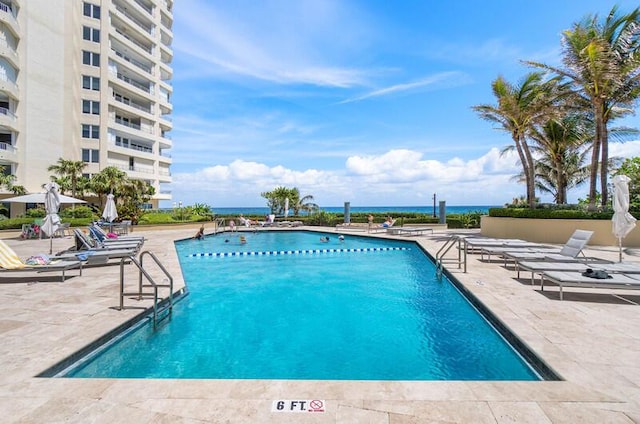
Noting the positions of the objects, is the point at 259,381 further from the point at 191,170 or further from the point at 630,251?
the point at 191,170

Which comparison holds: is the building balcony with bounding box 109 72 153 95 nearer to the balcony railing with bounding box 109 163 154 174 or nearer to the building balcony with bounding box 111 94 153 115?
the building balcony with bounding box 111 94 153 115

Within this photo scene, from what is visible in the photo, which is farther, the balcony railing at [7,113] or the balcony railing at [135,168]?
the balcony railing at [135,168]

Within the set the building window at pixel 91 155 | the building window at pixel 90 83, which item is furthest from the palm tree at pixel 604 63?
the building window at pixel 90 83

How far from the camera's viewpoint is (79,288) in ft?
24.4

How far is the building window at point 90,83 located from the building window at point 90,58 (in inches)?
54.7

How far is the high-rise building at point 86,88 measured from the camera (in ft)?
91.3

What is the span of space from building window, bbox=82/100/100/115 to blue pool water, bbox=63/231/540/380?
30.4 m

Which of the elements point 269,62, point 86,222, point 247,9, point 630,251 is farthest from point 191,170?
point 630,251

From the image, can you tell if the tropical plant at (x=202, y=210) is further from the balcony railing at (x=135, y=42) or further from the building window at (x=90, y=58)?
the balcony railing at (x=135, y=42)

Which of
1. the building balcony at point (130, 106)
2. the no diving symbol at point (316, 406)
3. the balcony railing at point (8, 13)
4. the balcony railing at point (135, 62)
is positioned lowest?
the no diving symbol at point (316, 406)

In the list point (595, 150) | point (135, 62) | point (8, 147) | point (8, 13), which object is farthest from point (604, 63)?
point (135, 62)

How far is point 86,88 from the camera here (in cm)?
3316

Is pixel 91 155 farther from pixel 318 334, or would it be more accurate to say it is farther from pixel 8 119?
pixel 318 334

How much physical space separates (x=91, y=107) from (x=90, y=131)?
2.33 metres
